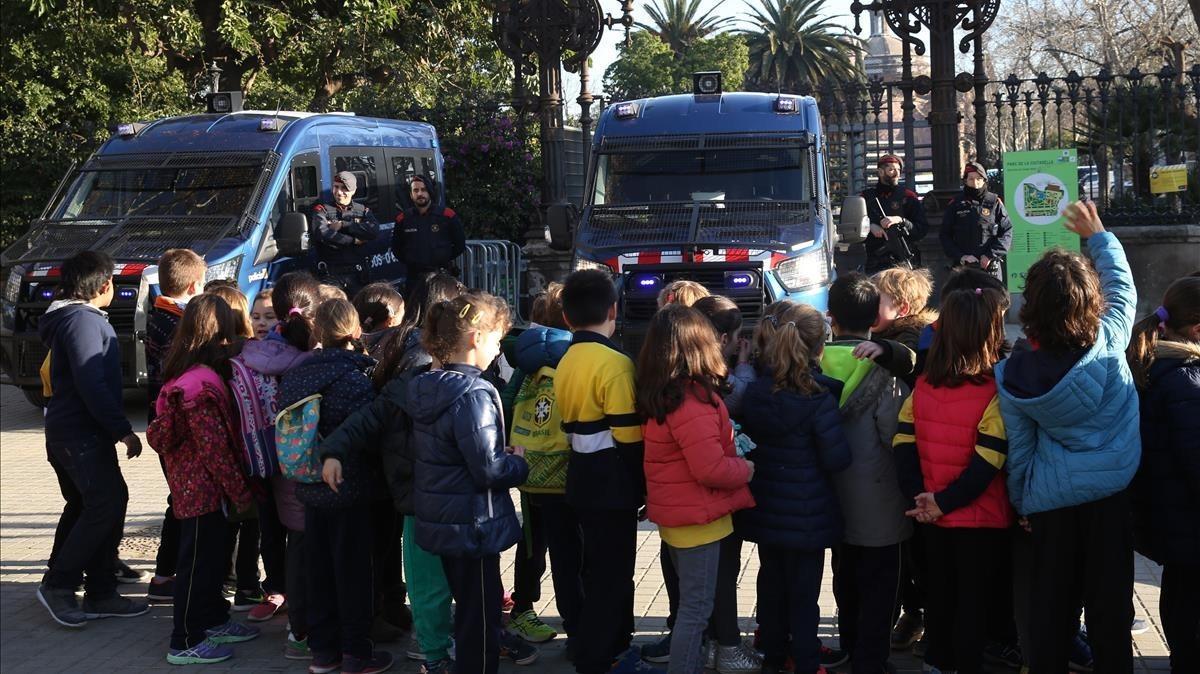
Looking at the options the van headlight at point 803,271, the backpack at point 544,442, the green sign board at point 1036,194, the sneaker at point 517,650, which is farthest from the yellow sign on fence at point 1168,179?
the sneaker at point 517,650

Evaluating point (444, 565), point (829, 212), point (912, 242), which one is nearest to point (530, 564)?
point (444, 565)

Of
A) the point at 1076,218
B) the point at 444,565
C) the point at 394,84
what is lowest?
the point at 444,565

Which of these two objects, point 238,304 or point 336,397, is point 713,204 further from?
point 336,397

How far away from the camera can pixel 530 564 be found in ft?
19.4

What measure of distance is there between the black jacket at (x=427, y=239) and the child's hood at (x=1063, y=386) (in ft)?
27.1

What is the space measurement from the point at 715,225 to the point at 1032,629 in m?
6.62

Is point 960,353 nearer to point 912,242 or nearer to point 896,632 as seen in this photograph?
point 896,632

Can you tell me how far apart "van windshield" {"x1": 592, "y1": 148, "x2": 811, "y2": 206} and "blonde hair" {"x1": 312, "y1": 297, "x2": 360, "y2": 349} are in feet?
20.6

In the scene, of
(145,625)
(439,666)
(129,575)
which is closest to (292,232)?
(129,575)

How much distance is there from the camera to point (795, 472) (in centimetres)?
502

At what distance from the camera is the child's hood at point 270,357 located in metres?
5.82

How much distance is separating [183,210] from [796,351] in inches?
341

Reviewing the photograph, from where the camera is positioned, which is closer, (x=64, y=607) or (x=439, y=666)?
(x=439, y=666)

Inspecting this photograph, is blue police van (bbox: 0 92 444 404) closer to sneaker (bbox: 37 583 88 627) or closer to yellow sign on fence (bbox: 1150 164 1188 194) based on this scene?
sneaker (bbox: 37 583 88 627)
